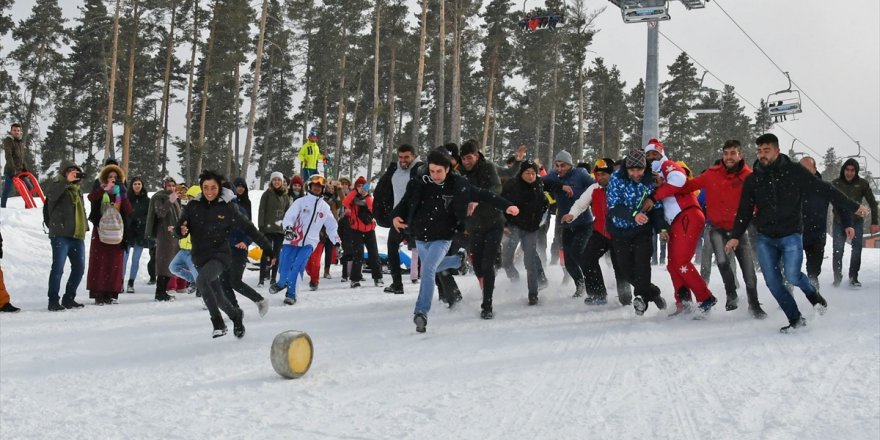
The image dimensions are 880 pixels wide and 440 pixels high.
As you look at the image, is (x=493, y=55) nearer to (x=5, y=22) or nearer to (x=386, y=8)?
(x=386, y=8)

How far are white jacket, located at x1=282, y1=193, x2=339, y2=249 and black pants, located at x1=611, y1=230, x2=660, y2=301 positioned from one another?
4651mm

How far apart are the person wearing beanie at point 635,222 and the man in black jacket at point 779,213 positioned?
902 mm

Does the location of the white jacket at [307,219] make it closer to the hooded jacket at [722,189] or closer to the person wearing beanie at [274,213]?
the person wearing beanie at [274,213]

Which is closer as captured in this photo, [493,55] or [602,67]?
[493,55]

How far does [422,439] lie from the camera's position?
3.88 m

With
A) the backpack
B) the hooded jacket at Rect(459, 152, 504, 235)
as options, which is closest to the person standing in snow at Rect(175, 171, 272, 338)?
the hooded jacket at Rect(459, 152, 504, 235)

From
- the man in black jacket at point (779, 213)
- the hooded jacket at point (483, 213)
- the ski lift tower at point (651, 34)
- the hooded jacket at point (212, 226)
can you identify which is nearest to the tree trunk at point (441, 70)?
the ski lift tower at point (651, 34)

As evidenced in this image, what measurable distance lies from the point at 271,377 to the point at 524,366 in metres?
2.07

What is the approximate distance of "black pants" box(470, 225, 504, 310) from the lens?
25.8ft

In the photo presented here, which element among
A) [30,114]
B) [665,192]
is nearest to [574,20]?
[30,114]

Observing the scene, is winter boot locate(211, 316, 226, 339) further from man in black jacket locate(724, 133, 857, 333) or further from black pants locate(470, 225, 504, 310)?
man in black jacket locate(724, 133, 857, 333)

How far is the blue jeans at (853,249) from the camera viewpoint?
10.2m

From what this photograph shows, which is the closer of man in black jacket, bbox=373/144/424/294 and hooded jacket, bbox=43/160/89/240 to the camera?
man in black jacket, bbox=373/144/424/294

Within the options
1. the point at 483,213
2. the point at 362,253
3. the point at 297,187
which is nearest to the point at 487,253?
the point at 483,213
